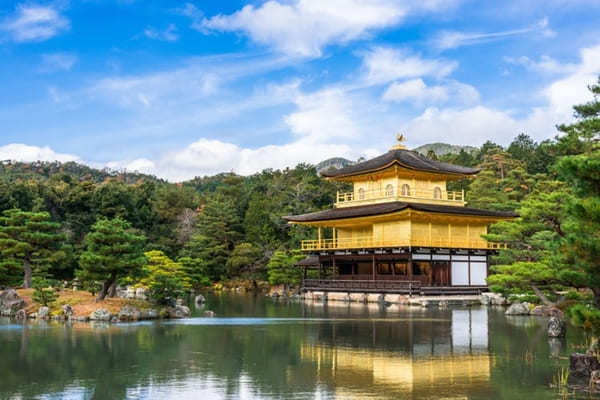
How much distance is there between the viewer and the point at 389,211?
35.3 metres

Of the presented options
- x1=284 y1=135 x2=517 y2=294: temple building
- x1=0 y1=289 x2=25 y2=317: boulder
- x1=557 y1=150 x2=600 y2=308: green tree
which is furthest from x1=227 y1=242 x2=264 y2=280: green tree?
x1=557 y1=150 x2=600 y2=308: green tree

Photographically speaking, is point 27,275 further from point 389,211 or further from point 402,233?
point 402,233

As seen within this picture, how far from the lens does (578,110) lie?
2133 centimetres

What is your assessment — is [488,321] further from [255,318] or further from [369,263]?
[369,263]

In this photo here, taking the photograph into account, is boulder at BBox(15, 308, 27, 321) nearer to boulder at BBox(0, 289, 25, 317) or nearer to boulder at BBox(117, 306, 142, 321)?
boulder at BBox(0, 289, 25, 317)

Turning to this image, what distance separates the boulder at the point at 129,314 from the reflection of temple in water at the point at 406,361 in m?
7.04

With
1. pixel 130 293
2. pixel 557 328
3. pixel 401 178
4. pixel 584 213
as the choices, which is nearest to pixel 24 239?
pixel 130 293

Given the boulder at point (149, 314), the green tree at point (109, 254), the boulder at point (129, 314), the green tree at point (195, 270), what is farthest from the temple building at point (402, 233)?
the green tree at point (109, 254)

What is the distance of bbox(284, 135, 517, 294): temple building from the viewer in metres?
35.6

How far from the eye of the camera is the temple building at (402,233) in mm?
35562

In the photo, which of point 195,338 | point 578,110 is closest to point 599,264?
point 195,338

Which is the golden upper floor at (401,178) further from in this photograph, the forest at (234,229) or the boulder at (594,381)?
the boulder at (594,381)

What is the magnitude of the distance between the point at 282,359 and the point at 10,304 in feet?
47.4

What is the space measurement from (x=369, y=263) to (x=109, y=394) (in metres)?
30.2
